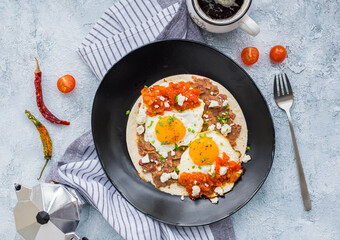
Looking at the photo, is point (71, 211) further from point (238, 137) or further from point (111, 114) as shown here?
point (238, 137)

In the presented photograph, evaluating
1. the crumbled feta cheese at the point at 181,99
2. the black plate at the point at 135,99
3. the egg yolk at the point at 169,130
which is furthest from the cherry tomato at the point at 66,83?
the crumbled feta cheese at the point at 181,99

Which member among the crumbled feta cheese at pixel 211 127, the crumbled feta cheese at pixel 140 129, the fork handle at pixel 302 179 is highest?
the crumbled feta cheese at pixel 140 129

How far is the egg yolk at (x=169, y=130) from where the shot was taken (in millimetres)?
3422

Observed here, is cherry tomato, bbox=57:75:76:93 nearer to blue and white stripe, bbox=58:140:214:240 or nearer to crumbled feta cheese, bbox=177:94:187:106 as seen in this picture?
blue and white stripe, bbox=58:140:214:240

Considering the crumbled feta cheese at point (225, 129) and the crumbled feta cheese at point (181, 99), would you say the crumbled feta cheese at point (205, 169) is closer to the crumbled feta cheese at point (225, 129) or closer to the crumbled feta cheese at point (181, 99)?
the crumbled feta cheese at point (225, 129)

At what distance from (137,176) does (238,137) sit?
1.13m

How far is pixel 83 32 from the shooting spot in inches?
146

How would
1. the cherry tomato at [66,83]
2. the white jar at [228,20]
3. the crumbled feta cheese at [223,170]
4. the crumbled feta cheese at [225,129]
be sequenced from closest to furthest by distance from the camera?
the white jar at [228,20]
the crumbled feta cheese at [223,170]
the crumbled feta cheese at [225,129]
the cherry tomato at [66,83]

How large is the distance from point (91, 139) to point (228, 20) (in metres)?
1.85

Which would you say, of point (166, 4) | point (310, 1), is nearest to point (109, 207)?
point (166, 4)

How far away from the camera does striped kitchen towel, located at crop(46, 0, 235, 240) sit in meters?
3.48

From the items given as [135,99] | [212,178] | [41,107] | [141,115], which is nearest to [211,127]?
[212,178]

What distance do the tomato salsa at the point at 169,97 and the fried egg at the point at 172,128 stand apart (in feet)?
0.21

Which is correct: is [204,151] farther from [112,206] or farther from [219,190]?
[112,206]
